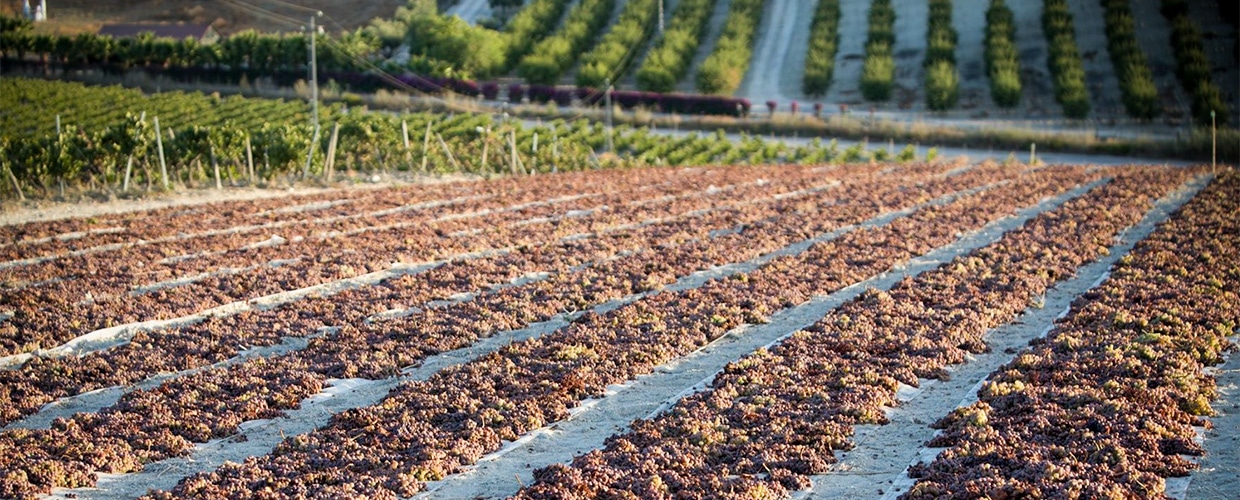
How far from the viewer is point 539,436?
39.8ft

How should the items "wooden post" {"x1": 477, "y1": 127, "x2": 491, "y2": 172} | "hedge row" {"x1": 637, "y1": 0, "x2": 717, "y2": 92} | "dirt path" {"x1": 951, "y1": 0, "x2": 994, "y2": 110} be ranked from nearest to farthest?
"wooden post" {"x1": 477, "y1": 127, "x2": 491, "y2": 172}
"dirt path" {"x1": 951, "y1": 0, "x2": 994, "y2": 110}
"hedge row" {"x1": 637, "y1": 0, "x2": 717, "y2": 92}

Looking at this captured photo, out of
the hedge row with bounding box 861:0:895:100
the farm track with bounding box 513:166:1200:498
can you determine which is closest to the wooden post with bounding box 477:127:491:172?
the farm track with bounding box 513:166:1200:498

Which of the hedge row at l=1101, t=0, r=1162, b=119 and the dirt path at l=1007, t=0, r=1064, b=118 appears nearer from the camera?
the hedge row at l=1101, t=0, r=1162, b=119

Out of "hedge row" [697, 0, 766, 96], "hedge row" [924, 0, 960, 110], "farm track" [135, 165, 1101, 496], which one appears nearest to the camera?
"farm track" [135, 165, 1101, 496]

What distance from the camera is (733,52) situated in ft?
241

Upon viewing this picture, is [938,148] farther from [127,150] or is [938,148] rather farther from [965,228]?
[127,150]

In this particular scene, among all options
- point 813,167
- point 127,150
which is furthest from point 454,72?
point 127,150

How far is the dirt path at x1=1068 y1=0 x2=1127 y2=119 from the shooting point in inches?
2370

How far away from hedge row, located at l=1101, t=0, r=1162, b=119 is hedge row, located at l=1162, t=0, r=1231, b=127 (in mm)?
1577

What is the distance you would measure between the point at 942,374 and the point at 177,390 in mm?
8032

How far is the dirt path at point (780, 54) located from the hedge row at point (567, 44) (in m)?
10.5

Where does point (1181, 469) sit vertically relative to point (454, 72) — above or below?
below

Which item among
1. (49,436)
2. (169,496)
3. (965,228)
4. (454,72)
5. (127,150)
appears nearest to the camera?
(169,496)

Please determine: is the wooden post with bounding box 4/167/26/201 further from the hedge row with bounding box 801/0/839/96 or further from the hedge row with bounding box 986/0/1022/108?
the hedge row with bounding box 801/0/839/96
